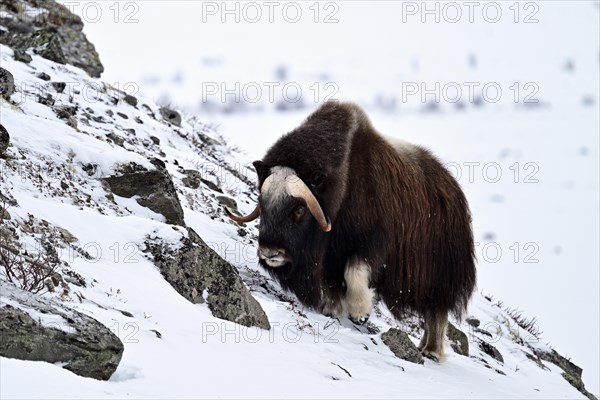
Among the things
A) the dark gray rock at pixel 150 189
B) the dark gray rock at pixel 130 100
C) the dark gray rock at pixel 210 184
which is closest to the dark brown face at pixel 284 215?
the dark gray rock at pixel 150 189

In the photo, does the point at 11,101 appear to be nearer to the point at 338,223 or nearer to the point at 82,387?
the point at 338,223

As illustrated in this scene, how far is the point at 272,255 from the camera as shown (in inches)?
224

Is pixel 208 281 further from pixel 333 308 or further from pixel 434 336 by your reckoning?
pixel 434 336

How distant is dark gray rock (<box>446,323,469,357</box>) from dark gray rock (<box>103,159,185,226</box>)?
98.3 inches

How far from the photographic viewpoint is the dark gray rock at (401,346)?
597 cm

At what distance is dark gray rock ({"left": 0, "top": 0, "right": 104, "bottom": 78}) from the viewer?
9.95 meters

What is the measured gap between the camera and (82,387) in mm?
3096

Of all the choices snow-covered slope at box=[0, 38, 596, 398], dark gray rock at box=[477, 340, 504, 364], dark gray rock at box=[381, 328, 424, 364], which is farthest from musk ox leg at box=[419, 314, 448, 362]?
dark gray rock at box=[477, 340, 504, 364]

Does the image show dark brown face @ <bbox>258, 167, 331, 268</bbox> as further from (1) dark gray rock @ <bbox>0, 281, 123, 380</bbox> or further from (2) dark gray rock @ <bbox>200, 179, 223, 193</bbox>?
(1) dark gray rock @ <bbox>0, 281, 123, 380</bbox>

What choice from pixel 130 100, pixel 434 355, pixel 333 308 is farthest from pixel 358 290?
pixel 130 100

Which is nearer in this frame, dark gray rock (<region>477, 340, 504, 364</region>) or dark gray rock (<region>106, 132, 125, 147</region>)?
dark gray rock (<region>477, 340, 504, 364</region>)

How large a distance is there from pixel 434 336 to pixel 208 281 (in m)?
2.20

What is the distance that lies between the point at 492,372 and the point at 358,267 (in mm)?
1623

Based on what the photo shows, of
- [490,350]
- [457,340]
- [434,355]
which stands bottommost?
[490,350]
